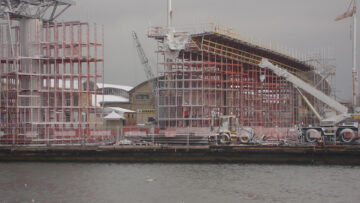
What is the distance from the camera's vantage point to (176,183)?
1793 inches

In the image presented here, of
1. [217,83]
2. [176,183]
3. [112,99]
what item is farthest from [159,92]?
[112,99]

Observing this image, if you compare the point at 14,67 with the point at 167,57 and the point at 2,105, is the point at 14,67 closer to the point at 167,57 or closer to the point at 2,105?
the point at 2,105

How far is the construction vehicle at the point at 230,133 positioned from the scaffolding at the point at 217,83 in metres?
3.56

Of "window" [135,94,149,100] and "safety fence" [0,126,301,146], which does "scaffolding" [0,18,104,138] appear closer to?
"safety fence" [0,126,301,146]

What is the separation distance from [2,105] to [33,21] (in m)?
9.72

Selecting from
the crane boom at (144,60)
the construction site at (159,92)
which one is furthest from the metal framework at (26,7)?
the crane boom at (144,60)

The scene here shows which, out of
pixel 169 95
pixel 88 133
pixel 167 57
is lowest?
pixel 88 133

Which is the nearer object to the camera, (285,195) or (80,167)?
(285,195)

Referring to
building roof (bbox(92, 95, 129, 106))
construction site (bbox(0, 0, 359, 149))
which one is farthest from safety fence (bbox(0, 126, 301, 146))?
building roof (bbox(92, 95, 129, 106))

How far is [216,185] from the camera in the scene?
44594 mm

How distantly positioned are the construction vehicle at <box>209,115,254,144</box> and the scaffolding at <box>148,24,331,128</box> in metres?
3.56

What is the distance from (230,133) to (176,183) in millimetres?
17433

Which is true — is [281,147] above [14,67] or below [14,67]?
below

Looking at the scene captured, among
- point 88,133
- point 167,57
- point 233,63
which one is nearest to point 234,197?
point 88,133
